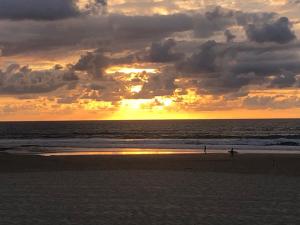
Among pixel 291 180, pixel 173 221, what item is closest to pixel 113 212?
pixel 173 221

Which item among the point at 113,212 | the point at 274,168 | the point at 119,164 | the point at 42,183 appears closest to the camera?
the point at 113,212

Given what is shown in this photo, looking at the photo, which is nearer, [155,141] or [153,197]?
[153,197]

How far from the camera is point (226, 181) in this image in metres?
21.2

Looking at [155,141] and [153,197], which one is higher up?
[153,197]

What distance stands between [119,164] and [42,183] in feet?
34.0

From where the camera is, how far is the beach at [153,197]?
13391mm

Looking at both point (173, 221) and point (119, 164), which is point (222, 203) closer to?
point (173, 221)

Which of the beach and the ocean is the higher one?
the beach

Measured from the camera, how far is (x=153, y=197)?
55.0 ft

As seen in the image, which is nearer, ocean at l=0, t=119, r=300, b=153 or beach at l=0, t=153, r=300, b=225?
beach at l=0, t=153, r=300, b=225

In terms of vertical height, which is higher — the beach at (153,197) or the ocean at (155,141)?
the beach at (153,197)

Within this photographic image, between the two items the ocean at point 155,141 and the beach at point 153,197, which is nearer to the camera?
A: the beach at point 153,197

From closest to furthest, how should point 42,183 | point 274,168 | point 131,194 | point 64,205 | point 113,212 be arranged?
point 113,212 → point 64,205 → point 131,194 → point 42,183 → point 274,168

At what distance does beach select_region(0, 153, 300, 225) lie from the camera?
13.4 m
